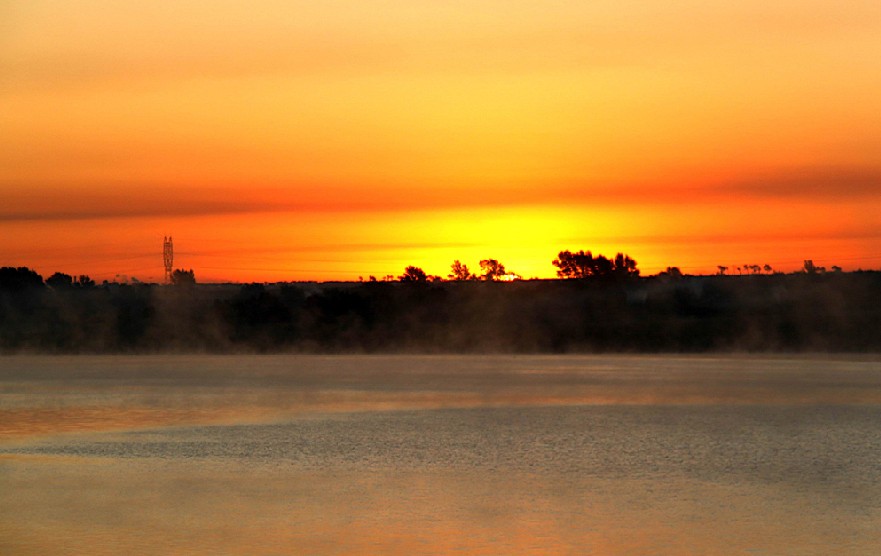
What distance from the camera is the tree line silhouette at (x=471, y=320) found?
80.1m

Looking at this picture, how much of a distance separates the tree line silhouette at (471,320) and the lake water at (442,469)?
40848 mm

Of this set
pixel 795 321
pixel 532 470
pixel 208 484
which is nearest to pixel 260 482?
pixel 208 484

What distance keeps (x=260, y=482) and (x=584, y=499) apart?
4689 millimetres

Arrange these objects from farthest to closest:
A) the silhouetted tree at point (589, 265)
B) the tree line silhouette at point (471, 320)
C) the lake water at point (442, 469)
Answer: the silhouetted tree at point (589, 265) < the tree line silhouette at point (471, 320) < the lake water at point (442, 469)

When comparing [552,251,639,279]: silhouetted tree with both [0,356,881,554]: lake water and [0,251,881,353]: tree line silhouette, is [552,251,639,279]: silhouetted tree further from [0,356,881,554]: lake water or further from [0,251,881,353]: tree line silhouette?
[0,356,881,554]: lake water

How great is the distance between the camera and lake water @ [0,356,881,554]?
14.6 metres

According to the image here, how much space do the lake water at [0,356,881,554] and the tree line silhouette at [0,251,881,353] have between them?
40848 mm

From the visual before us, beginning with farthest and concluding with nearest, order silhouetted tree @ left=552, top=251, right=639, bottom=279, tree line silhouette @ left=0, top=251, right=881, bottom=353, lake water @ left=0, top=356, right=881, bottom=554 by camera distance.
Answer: silhouetted tree @ left=552, top=251, right=639, bottom=279
tree line silhouette @ left=0, top=251, right=881, bottom=353
lake water @ left=0, top=356, right=881, bottom=554

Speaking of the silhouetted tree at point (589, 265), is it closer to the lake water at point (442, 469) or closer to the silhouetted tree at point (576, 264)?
the silhouetted tree at point (576, 264)

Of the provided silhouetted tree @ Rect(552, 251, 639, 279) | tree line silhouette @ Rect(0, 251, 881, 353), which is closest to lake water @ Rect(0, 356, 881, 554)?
tree line silhouette @ Rect(0, 251, 881, 353)

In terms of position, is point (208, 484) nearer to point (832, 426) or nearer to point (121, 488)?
point (121, 488)

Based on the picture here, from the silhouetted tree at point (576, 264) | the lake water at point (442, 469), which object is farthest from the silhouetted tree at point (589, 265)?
the lake water at point (442, 469)

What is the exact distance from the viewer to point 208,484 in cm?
1845

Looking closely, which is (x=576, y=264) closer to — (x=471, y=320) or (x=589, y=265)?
(x=589, y=265)
